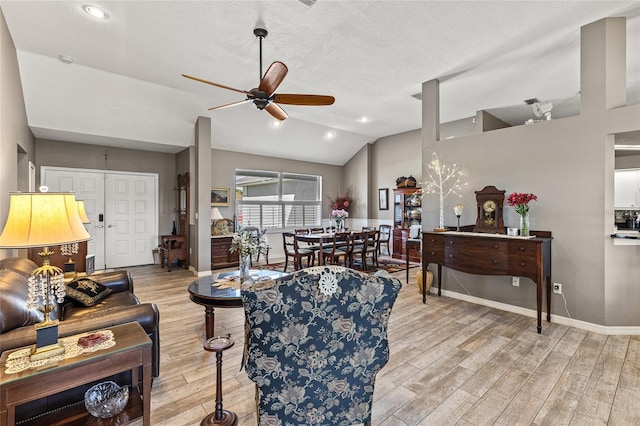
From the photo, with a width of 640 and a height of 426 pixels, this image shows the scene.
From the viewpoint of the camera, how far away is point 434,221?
15.1 feet

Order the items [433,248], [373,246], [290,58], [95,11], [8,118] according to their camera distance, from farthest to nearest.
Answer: [373,246]
[433,248]
[290,58]
[8,118]
[95,11]

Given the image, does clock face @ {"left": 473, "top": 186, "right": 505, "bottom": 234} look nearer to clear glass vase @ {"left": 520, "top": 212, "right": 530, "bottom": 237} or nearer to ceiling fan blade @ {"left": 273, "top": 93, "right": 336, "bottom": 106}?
clear glass vase @ {"left": 520, "top": 212, "right": 530, "bottom": 237}

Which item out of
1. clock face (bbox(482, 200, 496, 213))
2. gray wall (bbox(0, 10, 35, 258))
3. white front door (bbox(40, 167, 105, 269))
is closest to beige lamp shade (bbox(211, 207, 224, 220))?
Answer: white front door (bbox(40, 167, 105, 269))

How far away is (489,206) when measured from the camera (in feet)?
12.9

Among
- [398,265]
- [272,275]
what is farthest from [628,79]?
[272,275]

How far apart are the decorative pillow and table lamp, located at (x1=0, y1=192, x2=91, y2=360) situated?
1351mm

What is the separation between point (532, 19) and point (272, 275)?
3687 millimetres

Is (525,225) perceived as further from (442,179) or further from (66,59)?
(66,59)

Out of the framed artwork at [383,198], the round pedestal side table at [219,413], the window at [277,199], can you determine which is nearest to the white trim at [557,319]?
the round pedestal side table at [219,413]

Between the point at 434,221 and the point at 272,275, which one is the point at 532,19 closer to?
the point at 434,221

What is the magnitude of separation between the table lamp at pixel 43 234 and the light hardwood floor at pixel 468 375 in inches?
33.8

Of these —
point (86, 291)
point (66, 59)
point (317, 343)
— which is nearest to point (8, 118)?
point (66, 59)

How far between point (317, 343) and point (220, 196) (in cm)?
603

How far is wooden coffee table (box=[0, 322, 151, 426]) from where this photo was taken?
4.18 feet
